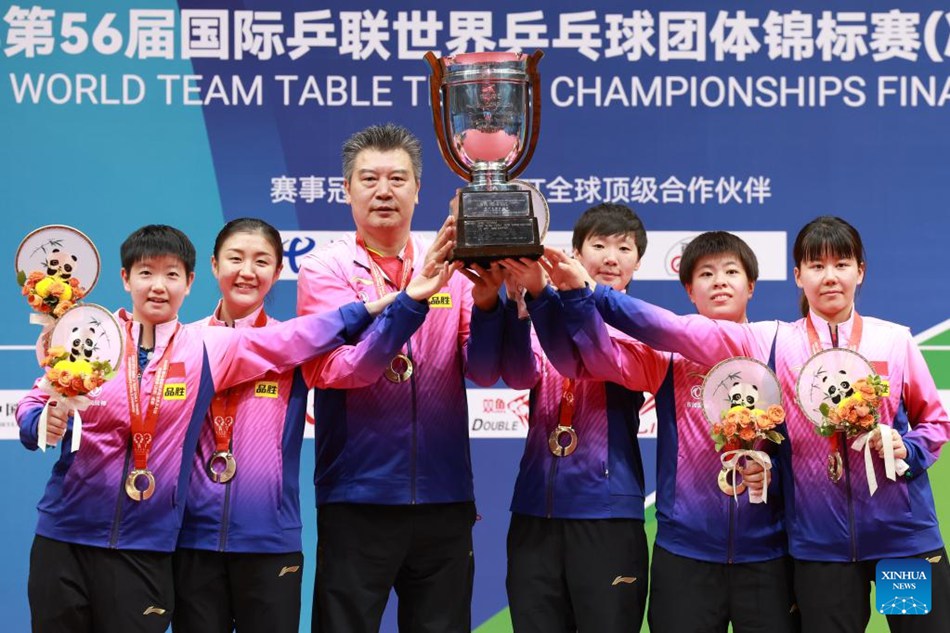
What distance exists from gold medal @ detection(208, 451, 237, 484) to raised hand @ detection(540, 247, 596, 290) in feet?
3.38

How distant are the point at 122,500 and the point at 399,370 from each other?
84cm

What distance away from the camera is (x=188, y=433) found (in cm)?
314

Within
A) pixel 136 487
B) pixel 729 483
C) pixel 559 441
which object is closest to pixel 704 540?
pixel 729 483

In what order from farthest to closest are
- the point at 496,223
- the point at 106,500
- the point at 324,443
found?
the point at 324,443
the point at 106,500
the point at 496,223

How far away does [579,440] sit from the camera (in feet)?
11.0

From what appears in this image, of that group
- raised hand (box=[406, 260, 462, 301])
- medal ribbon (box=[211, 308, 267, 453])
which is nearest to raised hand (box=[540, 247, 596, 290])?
raised hand (box=[406, 260, 462, 301])

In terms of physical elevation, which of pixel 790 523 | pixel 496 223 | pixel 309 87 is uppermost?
pixel 309 87

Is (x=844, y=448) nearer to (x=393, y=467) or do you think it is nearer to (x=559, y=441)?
(x=559, y=441)

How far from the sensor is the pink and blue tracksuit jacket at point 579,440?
10.4 feet

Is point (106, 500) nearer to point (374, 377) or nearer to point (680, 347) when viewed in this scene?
point (374, 377)

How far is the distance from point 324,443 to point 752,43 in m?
2.51

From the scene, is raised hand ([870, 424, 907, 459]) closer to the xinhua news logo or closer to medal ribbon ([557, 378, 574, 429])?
the xinhua news logo

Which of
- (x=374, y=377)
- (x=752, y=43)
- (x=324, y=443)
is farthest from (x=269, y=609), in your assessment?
(x=752, y=43)

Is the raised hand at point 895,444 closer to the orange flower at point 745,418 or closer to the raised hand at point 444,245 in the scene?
the orange flower at point 745,418
